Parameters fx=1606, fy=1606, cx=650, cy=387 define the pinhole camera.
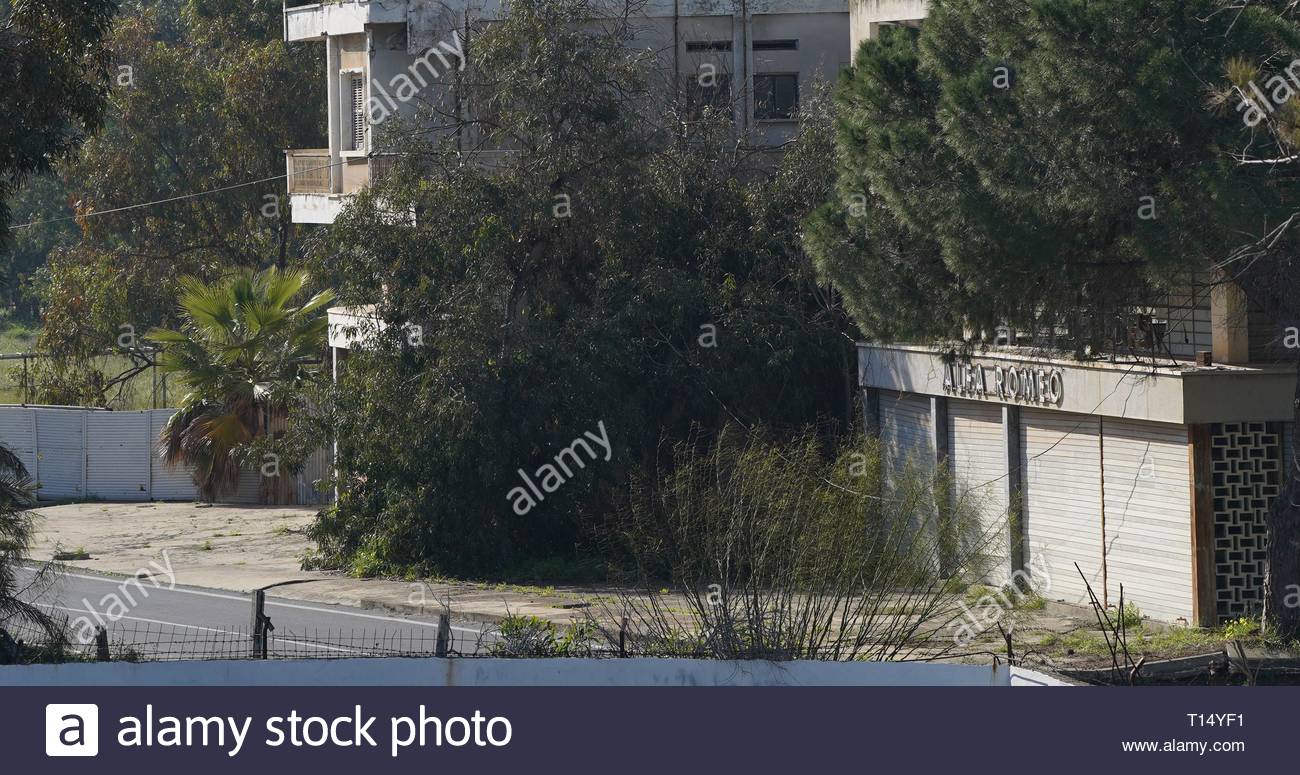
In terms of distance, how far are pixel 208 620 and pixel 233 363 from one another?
11104mm

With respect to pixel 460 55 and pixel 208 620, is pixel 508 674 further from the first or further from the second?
pixel 460 55

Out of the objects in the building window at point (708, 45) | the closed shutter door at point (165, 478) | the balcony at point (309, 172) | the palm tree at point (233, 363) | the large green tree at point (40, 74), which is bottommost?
the closed shutter door at point (165, 478)

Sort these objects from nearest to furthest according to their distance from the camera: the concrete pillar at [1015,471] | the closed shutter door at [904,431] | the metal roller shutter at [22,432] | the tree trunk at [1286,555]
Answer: the tree trunk at [1286,555]
the concrete pillar at [1015,471]
the closed shutter door at [904,431]
the metal roller shutter at [22,432]

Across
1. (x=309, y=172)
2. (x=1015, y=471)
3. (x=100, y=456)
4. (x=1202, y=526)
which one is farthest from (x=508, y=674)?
(x=100, y=456)

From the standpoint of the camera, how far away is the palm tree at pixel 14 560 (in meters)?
12.9

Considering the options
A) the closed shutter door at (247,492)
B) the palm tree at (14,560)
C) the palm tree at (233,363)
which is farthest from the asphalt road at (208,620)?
the closed shutter door at (247,492)

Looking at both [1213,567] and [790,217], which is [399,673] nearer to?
[1213,567]

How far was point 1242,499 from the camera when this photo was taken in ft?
56.3

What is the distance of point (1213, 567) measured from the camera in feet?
56.2

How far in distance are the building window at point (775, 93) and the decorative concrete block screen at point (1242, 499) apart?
14.0m

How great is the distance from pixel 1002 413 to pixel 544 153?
24.0 feet

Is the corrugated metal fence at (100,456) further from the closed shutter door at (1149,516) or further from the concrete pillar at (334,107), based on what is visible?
the closed shutter door at (1149,516)

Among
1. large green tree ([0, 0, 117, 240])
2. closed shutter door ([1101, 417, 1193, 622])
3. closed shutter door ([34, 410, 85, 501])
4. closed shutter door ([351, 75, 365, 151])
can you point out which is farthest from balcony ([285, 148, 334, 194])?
closed shutter door ([1101, 417, 1193, 622])
